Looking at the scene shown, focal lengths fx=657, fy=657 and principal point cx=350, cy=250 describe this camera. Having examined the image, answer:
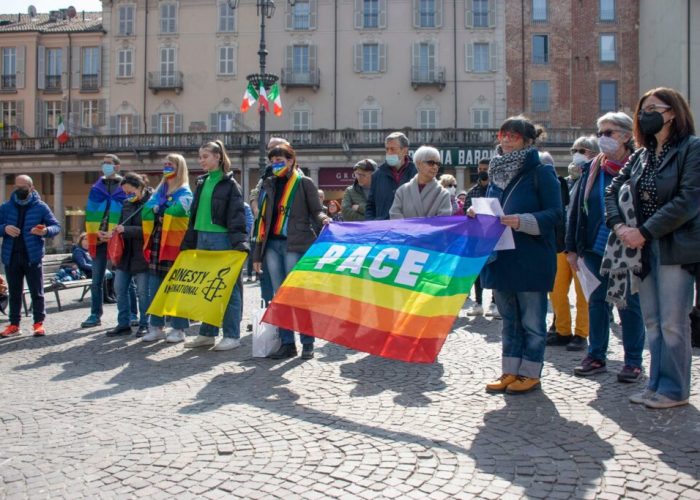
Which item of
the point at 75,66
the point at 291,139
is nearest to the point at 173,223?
the point at 291,139

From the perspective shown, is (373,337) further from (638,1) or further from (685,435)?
(638,1)

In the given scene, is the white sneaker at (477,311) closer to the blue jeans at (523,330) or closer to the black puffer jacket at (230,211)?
the black puffer jacket at (230,211)

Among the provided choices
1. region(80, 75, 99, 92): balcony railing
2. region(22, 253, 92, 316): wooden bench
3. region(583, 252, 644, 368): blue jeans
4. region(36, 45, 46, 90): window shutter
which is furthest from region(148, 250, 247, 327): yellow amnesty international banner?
region(36, 45, 46, 90): window shutter

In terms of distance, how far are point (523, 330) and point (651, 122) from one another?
5.56ft

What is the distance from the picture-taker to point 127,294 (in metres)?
7.89

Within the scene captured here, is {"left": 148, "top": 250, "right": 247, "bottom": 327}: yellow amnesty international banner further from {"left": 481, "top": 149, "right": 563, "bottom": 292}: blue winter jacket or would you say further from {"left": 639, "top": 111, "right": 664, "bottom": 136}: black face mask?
{"left": 639, "top": 111, "right": 664, "bottom": 136}: black face mask

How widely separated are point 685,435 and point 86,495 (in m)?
3.25

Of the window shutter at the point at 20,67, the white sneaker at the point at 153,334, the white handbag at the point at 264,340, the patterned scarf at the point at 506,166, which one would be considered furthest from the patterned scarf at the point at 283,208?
the window shutter at the point at 20,67

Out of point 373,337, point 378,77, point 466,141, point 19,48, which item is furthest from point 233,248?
point 19,48

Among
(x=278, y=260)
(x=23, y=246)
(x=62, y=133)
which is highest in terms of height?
(x=62, y=133)

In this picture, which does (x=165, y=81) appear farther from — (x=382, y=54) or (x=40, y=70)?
(x=382, y=54)

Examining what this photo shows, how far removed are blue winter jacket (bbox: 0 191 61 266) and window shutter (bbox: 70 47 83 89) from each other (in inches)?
1584

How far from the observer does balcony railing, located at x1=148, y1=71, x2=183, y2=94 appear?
42.4 m

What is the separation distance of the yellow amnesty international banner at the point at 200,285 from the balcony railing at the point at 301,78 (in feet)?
117
